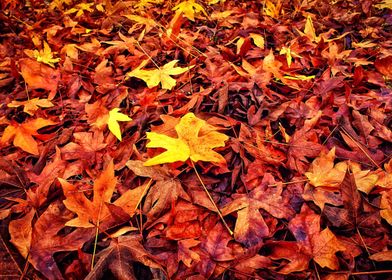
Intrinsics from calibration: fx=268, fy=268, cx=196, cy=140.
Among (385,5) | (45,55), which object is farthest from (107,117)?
(385,5)

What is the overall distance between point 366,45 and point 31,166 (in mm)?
1812

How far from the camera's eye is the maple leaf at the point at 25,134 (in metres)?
1.09

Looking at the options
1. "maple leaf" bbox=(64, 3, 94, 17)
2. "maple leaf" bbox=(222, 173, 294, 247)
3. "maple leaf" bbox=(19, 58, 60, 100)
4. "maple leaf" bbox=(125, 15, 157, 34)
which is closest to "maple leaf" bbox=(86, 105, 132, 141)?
"maple leaf" bbox=(19, 58, 60, 100)

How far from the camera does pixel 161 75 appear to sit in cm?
135

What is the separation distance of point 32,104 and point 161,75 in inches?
25.3

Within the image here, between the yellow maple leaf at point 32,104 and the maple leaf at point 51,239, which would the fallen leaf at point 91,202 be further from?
the yellow maple leaf at point 32,104

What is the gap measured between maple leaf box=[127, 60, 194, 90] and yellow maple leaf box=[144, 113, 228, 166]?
0.41 meters

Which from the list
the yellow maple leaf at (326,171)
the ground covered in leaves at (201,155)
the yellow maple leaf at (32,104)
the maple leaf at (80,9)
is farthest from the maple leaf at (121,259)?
the maple leaf at (80,9)

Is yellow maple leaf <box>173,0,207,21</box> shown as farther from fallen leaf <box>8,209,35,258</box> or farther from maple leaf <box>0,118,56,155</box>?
fallen leaf <box>8,209,35,258</box>

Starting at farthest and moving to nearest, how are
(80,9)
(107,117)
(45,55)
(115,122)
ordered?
(80,9) → (45,55) → (107,117) → (115,122)

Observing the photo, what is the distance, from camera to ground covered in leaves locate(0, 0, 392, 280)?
75cm

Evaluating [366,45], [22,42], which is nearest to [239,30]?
[366,45]

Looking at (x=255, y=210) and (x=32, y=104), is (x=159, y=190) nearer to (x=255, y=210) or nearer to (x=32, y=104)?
(x=255, y=210)

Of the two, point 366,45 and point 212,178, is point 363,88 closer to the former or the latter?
point 366,45
